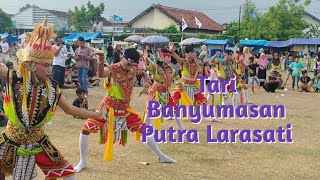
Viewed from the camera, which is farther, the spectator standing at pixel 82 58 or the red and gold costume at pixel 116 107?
the spectator standing at pixel 82 58

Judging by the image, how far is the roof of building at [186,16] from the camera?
5453 cm

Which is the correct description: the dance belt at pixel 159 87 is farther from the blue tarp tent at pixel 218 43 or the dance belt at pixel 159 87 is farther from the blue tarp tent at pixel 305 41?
the blue tarp tent at pixel 218 43

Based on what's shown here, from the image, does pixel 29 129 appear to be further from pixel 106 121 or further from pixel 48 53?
pixel 106 121

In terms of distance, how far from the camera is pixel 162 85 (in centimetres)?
846

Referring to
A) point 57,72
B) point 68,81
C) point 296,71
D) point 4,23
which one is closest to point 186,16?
point 4,23

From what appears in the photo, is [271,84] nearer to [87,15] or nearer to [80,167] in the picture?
[80,167]

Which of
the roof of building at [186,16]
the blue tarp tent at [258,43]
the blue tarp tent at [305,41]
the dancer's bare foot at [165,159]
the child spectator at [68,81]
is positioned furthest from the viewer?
the roof of building at [186,16]

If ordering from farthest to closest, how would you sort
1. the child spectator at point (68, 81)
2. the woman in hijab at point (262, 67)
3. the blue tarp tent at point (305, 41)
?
the blue tarp tent at point (305, 41)
the woman in hijab at point (262, 67)
the child spectator at point (68, 81)

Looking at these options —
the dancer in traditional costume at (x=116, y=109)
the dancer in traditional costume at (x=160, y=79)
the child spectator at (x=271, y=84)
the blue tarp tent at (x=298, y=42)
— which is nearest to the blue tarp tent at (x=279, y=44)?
the blue tarp tent at (x=298, y=42)

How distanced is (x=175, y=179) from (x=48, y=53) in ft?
9.72

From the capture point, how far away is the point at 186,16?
5762cm

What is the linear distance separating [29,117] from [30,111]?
2.1 inches

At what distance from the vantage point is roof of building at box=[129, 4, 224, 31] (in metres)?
54.5

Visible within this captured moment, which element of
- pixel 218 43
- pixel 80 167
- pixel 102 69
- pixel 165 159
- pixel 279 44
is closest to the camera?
pixel 102 69
